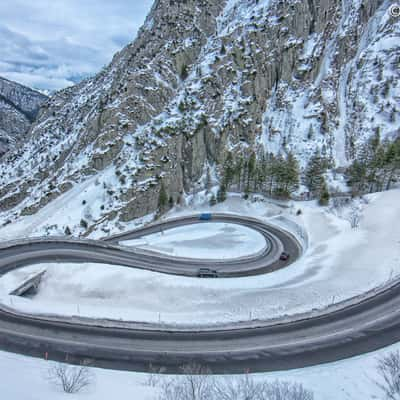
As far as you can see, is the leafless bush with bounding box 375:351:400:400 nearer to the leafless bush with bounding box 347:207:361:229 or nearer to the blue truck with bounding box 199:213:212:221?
the leafless bush with bounding box 347:207:361:229

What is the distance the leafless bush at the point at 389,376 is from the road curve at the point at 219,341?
188 cm

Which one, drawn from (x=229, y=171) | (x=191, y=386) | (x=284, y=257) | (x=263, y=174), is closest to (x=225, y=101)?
(x=229, y=171)

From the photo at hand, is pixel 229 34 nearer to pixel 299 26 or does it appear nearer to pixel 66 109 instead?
pixel 299 26

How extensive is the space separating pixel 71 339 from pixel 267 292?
17505mm

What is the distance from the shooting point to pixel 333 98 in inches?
2736

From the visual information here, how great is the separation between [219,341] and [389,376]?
10.3 meters

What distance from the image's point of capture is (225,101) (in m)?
68.1

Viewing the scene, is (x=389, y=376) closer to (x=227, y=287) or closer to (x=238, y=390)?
(x=238, y=390)

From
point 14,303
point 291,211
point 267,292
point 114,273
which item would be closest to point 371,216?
point 291,211

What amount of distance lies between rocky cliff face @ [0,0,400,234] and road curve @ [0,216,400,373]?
37080mm

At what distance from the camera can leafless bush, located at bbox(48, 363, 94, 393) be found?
12422mm

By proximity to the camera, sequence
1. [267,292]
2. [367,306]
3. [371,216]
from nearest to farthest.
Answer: [367,306]
[267,292]
[371,216]

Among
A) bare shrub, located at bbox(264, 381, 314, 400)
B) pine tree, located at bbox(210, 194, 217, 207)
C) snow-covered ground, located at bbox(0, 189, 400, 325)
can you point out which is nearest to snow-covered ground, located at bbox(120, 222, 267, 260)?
pine tree, located at bbox(210, 194, 217, 207)

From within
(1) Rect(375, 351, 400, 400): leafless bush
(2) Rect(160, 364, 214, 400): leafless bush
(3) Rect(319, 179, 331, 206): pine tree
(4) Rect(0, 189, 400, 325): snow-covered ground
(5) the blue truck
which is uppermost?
(3) Rect(319, 179, 331, 206): pine tree
